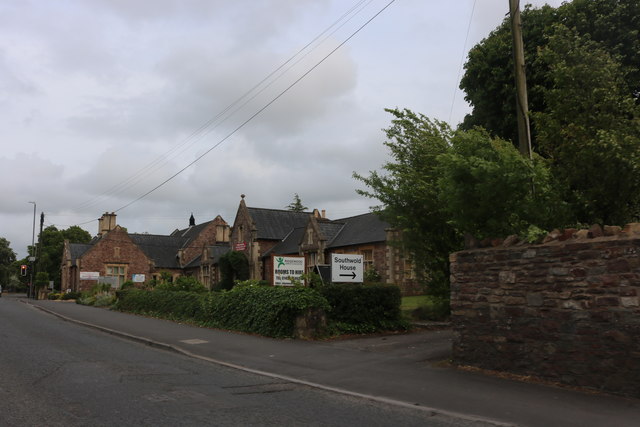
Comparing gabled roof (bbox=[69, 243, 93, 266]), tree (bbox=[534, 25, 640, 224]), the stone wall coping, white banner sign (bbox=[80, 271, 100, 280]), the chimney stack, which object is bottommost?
the stone wall coping

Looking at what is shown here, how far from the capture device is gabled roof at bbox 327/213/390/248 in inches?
1391

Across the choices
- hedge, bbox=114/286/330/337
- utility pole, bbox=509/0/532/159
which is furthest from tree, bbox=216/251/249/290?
utility pole, bbox=509/0/532/159

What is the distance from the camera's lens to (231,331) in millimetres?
17766

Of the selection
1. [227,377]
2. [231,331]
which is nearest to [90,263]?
[231,331]

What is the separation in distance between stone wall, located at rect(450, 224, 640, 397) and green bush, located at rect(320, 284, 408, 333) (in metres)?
5.90

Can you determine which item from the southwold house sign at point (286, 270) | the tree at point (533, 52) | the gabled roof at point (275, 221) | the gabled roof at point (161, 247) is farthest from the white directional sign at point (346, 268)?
the gabled roof at point (161, 247)

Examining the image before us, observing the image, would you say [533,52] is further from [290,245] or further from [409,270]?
[290,245]

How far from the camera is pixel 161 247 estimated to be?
6669cm

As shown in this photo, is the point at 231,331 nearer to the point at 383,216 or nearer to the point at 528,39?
the point at 383,216

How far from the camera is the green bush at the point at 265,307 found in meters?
15.8

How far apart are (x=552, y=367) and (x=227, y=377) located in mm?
5845

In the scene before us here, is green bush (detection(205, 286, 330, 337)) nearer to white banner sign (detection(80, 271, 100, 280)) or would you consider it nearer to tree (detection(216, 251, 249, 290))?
tree (detection(216, 251, 249, 290))

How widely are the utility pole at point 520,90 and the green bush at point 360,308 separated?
7.04 meters

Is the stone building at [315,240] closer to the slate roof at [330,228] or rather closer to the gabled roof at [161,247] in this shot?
the slate roof at [330,228]
